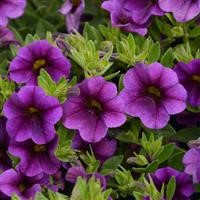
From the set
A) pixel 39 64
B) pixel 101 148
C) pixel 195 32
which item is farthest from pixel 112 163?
pixel 195 32

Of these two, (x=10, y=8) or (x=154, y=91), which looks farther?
(x=10, y=8)

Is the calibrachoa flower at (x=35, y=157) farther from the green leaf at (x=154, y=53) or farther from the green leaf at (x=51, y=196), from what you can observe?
the green leaf at (x=154, y=53)

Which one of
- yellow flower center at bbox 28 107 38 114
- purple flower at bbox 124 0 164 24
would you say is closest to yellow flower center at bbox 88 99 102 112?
yellow flower center at bbox 28 107 38 114

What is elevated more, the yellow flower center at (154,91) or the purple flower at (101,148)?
the yellow flower center at (154,91)

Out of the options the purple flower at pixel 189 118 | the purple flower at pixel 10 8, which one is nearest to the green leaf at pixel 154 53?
the purple flower at pixel 189 118

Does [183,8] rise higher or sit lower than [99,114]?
higher

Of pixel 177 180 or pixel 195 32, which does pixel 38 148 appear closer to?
pixel 177 180
